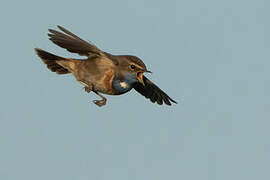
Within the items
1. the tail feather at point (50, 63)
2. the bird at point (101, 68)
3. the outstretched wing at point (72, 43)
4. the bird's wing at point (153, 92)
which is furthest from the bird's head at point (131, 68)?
the bird's wing at point (153, 92)

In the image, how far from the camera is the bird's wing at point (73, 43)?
56.4ft

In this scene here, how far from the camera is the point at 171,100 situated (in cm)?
2103

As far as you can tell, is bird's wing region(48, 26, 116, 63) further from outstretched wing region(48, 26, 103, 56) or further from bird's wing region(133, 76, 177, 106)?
bird's wing region(133, 76, 177, 106)

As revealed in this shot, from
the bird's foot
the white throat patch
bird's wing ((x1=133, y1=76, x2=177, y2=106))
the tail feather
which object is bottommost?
the bird's foot

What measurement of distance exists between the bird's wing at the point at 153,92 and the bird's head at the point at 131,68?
140 inches

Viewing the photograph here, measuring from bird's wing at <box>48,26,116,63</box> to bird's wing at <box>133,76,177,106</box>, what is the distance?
11.8 feet

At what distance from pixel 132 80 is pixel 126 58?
596mm

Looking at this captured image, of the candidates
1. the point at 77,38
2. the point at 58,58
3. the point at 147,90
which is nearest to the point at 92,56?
the point at 77,38

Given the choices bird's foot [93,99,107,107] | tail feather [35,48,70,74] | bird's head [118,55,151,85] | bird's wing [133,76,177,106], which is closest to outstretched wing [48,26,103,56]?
bird's head [118,55,151,85]

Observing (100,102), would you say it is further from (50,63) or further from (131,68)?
(50,63)

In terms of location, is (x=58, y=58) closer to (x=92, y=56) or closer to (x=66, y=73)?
(x=66, y=73)

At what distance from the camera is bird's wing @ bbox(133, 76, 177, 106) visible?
2067 cm

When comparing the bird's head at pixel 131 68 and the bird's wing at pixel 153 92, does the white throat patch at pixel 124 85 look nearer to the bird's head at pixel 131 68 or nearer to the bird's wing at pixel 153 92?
the bird's head at pixel 131 68

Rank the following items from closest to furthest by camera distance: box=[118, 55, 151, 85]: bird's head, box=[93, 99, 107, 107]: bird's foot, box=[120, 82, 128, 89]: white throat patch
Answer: box=[118, 55, 151, 85]: bird's head, box=[120, 82, 128, 89]: white throat patch, box=[93, 99, 107, 107]: bird's foot
